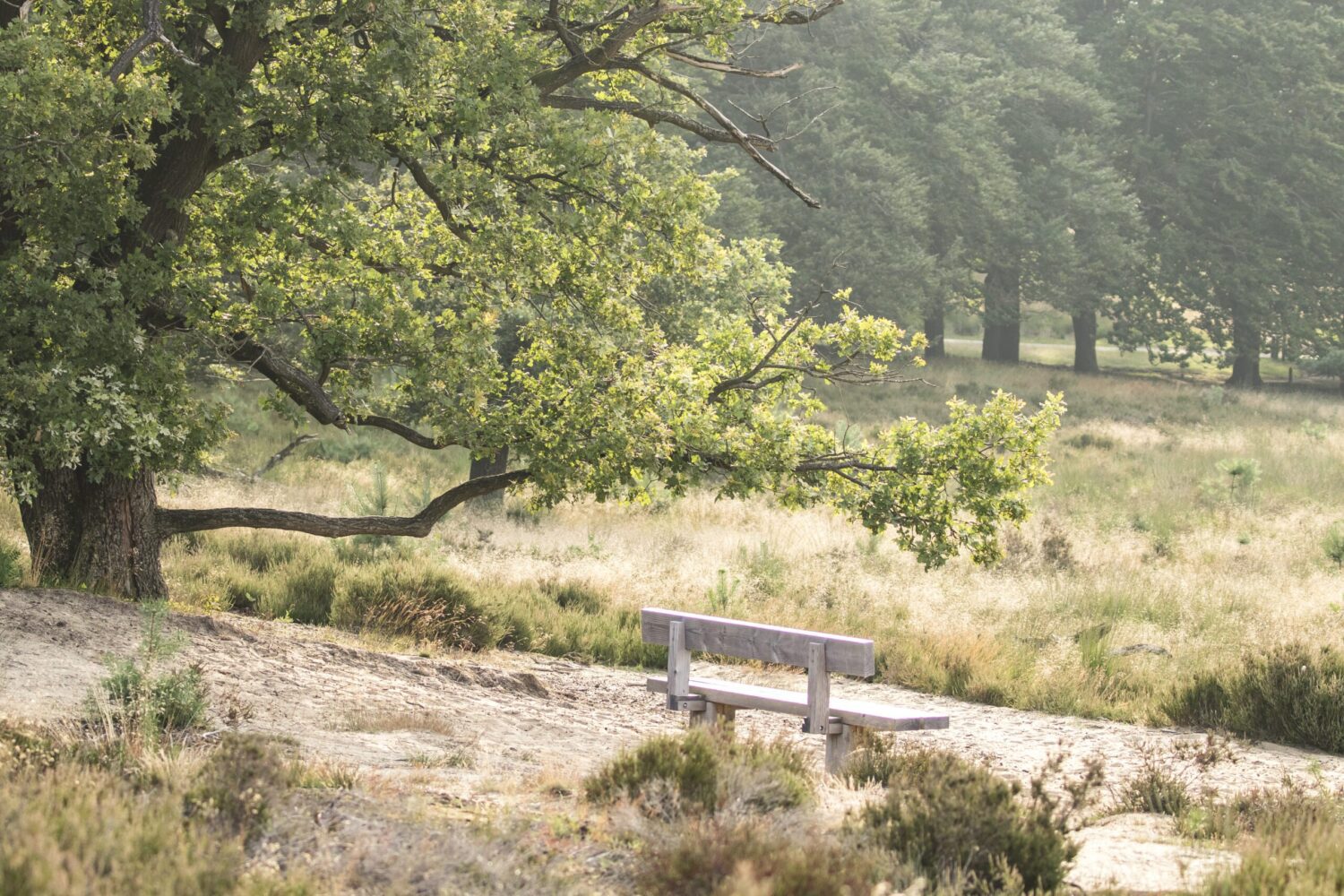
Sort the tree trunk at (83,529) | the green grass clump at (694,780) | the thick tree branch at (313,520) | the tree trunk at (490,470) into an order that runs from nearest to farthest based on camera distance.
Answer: the green grass clump at (694,780) < the tree trunk at (83,529) < the thick tree branch at (313,520) < the tree trunk at (490,470)

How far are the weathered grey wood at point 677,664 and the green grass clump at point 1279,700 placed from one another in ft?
15.3

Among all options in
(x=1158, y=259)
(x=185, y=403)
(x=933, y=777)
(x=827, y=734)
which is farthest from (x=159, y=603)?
(x=1158, y=259)

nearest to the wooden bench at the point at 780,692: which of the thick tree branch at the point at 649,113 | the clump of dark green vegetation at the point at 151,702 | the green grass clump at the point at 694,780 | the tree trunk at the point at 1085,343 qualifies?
the green grass clump at the point at 694,780

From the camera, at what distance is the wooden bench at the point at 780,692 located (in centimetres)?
763

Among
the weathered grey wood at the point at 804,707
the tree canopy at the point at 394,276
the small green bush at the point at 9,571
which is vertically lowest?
the weathered grey wood at the point at 804,707

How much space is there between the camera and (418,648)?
478 inches

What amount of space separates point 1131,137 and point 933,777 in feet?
141

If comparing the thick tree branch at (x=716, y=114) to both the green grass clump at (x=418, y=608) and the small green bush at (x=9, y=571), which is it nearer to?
the green grass clump at (x=418, y=608)

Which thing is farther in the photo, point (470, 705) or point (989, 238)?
point (989, 238)

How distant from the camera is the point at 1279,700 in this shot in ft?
33.9

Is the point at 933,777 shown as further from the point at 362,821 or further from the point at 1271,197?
the point at 1271,197

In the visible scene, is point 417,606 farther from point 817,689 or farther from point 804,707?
point 817,689

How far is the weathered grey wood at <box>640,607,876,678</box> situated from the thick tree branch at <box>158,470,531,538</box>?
287cm

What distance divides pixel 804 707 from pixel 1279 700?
180 inches
